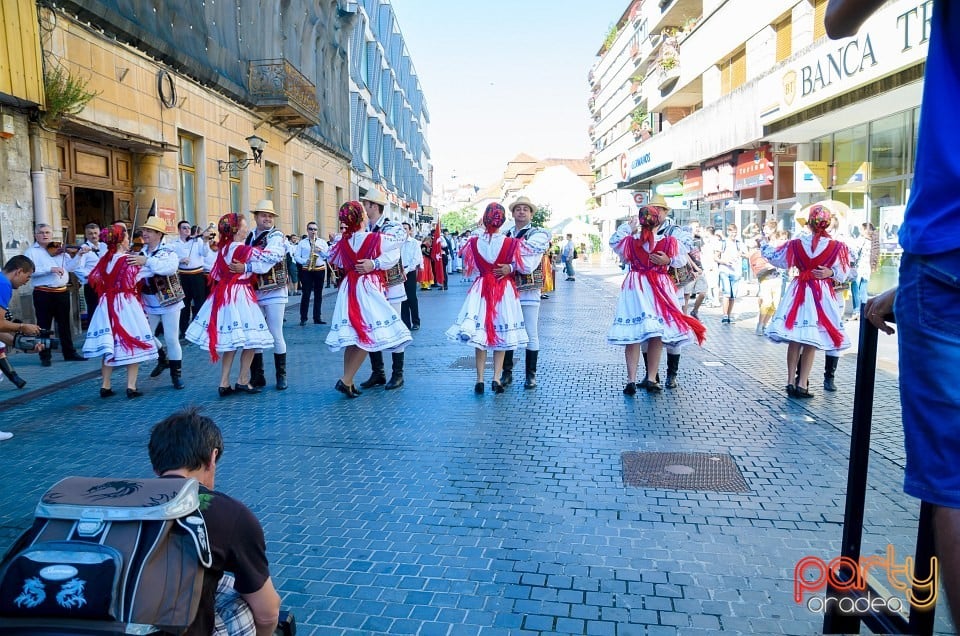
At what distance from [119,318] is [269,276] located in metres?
1.63

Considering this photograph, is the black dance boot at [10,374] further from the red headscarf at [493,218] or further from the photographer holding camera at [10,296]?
the red headscarf at [493,218]

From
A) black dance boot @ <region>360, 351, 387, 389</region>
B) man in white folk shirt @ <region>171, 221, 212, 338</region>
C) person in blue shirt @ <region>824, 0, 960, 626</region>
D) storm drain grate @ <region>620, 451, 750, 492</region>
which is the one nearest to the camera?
person in blue shirt @ <region>824, 0, 960, 626</region>

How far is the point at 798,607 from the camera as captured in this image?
326 cm

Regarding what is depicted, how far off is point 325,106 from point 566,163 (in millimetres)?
97505

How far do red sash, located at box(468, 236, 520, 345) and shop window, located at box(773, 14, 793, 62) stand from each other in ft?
53.4

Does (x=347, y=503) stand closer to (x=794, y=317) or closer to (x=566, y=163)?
(x=794, y=317)

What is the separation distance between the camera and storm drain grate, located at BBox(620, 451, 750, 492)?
494 centimetres

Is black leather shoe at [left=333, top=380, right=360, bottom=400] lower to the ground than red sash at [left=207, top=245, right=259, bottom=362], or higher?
lower

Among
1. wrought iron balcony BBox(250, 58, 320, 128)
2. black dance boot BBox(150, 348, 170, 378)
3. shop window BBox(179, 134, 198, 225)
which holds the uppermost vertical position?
wrought iron balcony BBox(250, 58, 320, 128)

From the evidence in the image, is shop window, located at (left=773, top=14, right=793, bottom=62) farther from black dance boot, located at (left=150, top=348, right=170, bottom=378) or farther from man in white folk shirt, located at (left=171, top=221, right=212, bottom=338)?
black dance boot, located at (left=150, top=348, right=170, bottom=378)

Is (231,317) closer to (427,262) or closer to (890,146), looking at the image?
(427,262)

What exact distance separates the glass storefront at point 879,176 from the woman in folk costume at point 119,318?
1407 centimetres

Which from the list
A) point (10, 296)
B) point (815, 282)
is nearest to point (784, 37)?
point (815, 282)

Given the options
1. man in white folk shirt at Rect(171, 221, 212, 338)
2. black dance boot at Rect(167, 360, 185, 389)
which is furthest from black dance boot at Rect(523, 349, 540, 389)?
man in white folk shirt at Rect(171, 221, 212, 338)
